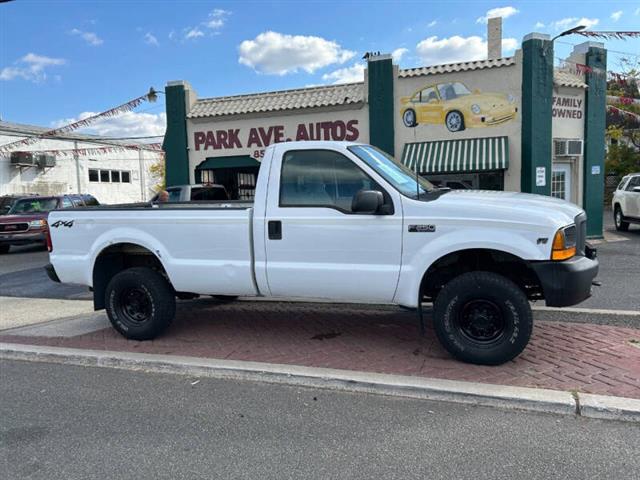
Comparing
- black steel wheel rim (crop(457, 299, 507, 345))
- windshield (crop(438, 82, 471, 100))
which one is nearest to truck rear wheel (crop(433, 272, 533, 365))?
black steel wheel rim (crop(457, 299, 507, 345))

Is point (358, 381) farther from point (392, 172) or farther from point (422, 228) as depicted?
point (392, 172)

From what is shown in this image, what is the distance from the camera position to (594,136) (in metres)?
14.8

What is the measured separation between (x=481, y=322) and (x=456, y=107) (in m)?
10.7

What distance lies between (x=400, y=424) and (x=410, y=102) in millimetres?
12055

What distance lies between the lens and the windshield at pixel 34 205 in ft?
55.0

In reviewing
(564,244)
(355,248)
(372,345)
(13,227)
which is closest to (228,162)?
(13,227)

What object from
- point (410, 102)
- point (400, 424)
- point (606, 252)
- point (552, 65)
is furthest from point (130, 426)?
point (552, 65)

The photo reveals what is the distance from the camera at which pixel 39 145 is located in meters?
28.3

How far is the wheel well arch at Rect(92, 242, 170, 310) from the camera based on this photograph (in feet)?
19.6

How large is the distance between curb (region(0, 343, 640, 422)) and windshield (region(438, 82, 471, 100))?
11.3 m

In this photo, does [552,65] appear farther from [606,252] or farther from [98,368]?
[98,368]

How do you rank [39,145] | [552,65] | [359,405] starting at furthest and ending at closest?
[39,145] → [552,65] → [359,405]

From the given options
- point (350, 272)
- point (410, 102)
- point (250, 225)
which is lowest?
point (350, 272)

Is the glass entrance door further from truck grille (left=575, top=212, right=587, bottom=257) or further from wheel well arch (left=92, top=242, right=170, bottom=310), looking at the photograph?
wheel well arch (left=92, top=242, right=170, bottom=310)
